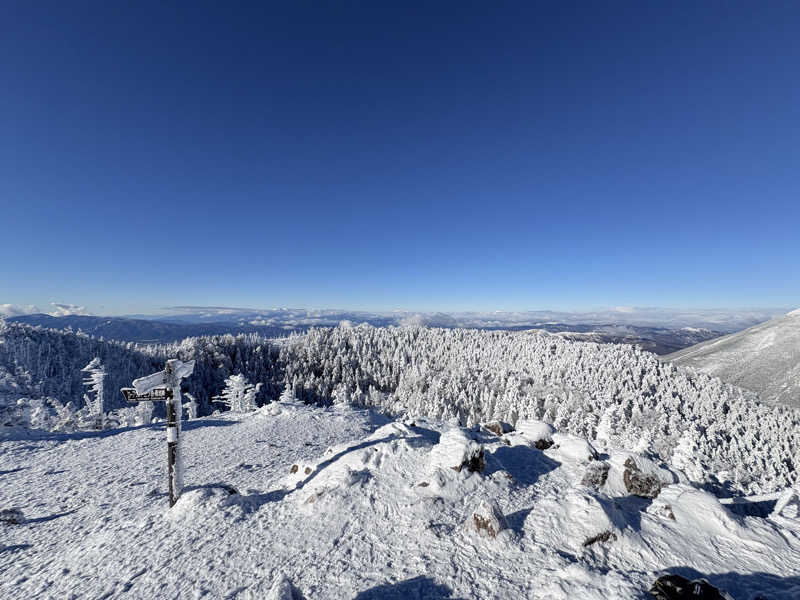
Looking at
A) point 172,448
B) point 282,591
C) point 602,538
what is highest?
point 172,448

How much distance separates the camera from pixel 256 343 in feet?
574

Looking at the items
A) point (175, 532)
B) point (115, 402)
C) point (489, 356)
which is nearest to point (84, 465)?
point (175, 532)

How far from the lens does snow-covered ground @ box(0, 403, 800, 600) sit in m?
8.61

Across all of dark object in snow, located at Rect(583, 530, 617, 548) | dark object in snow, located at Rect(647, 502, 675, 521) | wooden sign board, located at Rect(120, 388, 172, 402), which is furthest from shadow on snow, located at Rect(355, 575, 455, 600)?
wooden sign board, located at Rect(120, 388, 172, 402)

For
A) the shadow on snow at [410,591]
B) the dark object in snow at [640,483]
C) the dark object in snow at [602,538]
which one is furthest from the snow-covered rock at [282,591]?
the dark object in snow at [640,483]

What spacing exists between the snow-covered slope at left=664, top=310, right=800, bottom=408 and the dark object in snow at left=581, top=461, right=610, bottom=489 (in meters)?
188

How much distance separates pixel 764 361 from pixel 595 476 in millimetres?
230148

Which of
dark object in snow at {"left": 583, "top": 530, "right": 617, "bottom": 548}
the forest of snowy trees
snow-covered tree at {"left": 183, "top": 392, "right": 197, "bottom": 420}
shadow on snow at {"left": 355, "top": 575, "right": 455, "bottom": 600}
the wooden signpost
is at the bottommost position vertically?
the forest of snowy trees

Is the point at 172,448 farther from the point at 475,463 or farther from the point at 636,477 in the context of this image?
the point at 636,477

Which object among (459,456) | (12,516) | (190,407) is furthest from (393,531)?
(190,407)

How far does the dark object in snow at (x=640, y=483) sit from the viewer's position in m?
13.6

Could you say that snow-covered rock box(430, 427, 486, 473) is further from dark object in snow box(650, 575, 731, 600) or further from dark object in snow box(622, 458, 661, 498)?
dark object in snow box(650, 575, 731, 600)

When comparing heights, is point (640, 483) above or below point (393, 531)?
above

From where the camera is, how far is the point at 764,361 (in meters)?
159
